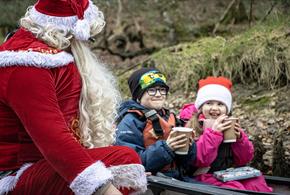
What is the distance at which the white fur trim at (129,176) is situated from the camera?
2217 millimetres

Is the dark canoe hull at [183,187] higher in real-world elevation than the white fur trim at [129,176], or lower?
Result: lower

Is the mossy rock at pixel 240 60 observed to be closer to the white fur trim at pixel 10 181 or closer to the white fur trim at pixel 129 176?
the white fur trim at pixel 129 176

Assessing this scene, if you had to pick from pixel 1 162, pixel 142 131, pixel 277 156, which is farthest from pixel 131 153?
pixel 277 156

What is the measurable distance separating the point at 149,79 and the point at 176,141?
0.64 meters

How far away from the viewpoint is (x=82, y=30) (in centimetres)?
229

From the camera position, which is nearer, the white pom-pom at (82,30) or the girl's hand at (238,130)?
the white pom-pom at (82,30)

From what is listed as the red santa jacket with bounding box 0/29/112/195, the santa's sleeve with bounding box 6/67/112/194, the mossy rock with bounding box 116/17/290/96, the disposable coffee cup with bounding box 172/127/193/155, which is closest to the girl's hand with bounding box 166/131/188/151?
the disposable coffee cup with bounding box 172/127/193/155

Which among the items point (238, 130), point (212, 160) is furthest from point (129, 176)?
point (238, 130)

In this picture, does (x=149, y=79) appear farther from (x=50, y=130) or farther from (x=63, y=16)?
(x=50, y=130)

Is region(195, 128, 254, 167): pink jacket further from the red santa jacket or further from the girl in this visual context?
the red santa jacket

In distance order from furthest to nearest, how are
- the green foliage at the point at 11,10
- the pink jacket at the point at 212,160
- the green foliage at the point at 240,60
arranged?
the green foliage at the point at 11,10 < the green foliage at the point at 240,60 < the pink jacket at the point at 212,160

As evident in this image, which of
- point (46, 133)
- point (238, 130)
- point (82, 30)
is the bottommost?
point (238, 130)

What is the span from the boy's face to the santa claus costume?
1146 millimetres

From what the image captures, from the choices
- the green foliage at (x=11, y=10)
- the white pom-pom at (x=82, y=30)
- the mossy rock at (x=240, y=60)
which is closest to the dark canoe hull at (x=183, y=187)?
the white pom-pom at (x=82, y=30)
